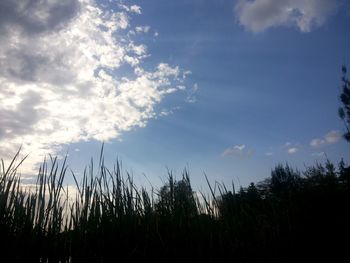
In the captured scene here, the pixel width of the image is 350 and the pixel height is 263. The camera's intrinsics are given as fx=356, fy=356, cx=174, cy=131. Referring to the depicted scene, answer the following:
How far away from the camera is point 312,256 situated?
4.61 m

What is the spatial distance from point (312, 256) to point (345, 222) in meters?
1.02

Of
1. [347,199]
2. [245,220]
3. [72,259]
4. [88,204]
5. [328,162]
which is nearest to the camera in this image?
[72,259]

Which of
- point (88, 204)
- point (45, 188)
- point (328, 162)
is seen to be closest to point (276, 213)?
point (328, 162)

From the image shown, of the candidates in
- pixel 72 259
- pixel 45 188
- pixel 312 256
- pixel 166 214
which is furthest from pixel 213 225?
pixel 45 188

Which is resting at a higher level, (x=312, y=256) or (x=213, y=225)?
(x=213, y=225)

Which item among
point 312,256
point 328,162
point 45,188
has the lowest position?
point 312,256

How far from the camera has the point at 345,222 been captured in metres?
5.25

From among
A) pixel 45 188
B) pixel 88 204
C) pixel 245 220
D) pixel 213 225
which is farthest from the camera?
pixel 245 220

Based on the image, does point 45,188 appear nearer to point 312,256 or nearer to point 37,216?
point 37,216

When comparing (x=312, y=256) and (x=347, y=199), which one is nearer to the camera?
(x=312, y=256)

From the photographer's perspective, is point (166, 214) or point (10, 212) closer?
point (10, 212)

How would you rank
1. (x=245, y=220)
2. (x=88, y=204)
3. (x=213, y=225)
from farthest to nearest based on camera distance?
1. (x=245, y=220)
2. (x=213, y=225)
3. (x=88, y=204)

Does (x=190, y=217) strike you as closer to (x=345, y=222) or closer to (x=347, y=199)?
(x=345, y=222)

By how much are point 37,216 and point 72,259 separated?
58cm
